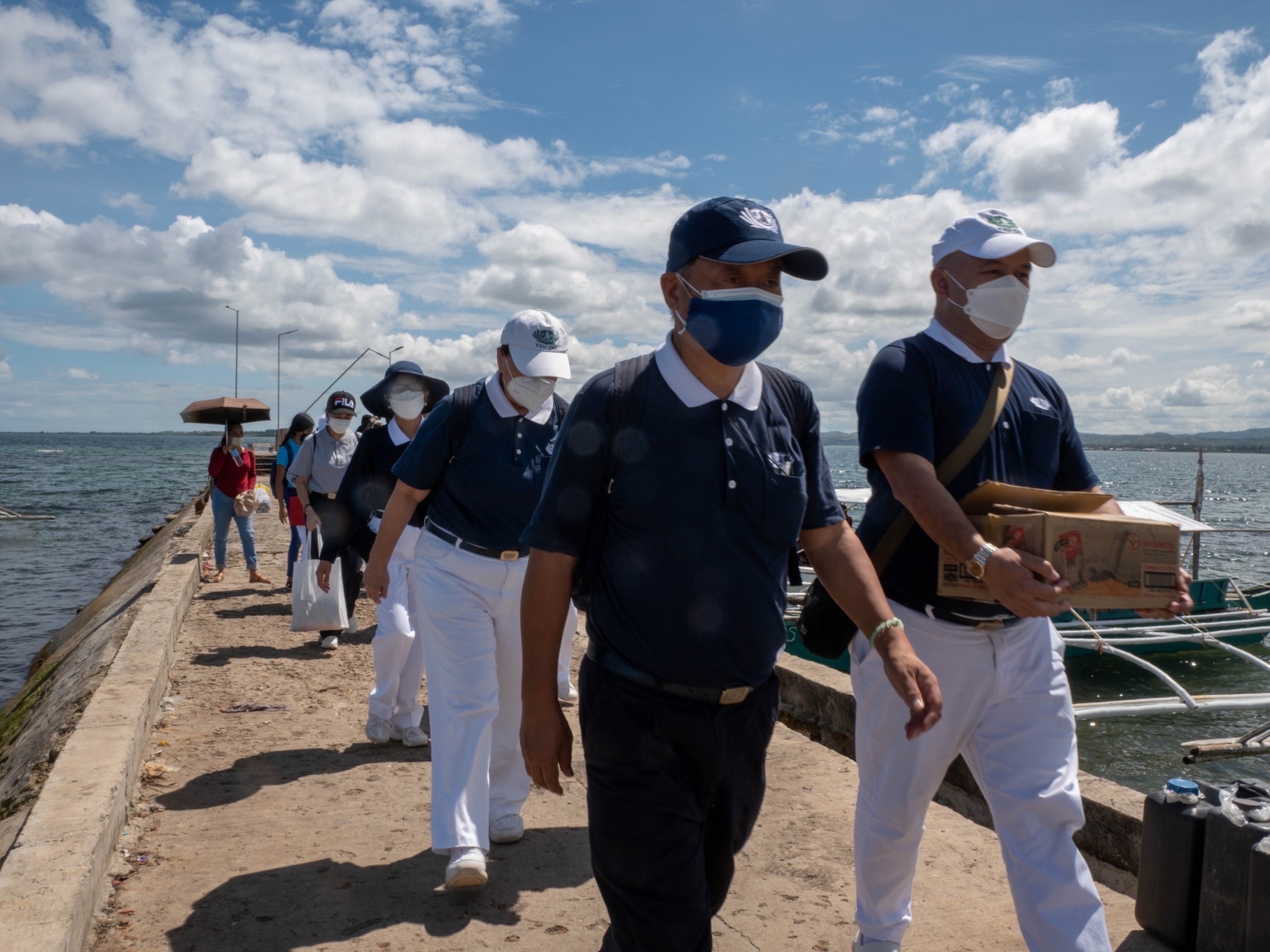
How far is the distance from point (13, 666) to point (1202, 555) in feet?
157

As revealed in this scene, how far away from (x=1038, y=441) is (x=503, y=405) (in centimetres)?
211

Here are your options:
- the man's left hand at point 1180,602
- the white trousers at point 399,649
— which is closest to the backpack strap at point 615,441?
the man's left hand at point 1180,602

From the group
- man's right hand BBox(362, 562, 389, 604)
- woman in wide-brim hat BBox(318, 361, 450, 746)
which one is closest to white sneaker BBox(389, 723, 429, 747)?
woman in wide-brim hat BBox(318, 361, 450, 746)

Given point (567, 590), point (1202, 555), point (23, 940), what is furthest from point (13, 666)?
point (1202, 555)

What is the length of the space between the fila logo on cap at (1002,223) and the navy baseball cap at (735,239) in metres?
0.90

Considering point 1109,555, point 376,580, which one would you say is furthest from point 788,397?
point 376,580

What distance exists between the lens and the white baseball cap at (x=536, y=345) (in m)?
4.16

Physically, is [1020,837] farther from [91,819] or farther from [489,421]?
[91,819]

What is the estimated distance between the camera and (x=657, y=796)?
7.53 ft

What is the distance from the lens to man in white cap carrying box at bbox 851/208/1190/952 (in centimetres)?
279

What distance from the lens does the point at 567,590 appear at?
2391 mm

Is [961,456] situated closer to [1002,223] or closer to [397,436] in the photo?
[1002,223]

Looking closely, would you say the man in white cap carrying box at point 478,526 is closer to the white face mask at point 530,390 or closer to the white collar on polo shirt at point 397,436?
the white face mask at point 530,390

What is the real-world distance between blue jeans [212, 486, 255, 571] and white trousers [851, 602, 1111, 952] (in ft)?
35.6
